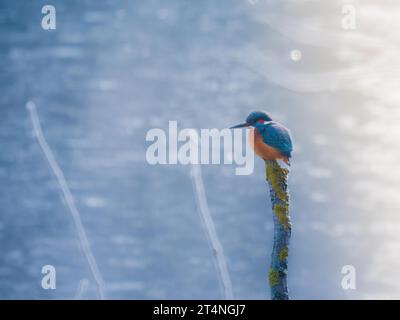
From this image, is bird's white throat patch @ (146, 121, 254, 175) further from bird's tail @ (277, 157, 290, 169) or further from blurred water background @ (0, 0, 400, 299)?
bird's tail @ (277, 157, 290, 169)

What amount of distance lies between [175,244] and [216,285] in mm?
311

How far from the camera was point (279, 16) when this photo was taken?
3.65 metres

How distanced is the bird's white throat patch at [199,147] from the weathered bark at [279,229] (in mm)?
162

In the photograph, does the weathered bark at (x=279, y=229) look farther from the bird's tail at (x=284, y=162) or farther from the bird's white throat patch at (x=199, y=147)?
the bird's white throat patch at (x=199, y=147)

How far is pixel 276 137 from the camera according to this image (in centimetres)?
358

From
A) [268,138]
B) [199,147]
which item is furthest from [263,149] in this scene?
[199,147]

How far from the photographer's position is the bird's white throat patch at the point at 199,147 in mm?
3658

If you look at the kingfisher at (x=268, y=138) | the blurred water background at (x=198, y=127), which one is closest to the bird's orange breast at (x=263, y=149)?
the kingfisher at (x=268, y=138)

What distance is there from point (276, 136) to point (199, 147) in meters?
0.42

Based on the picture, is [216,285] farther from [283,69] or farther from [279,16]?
[279,16]

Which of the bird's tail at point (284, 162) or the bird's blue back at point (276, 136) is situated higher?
the bird's blue back at point (276, 136)

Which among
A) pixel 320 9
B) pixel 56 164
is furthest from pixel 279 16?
pixel 56 164

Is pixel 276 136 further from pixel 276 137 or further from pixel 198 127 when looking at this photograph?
pixel 198 127

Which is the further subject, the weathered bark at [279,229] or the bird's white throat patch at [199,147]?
the bird's white throat patch at [199,147]
